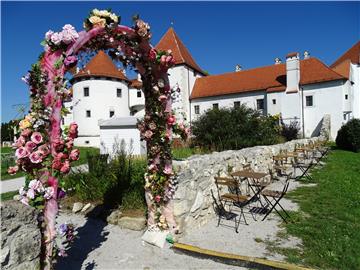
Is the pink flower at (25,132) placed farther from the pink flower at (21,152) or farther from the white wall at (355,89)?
the white wall at (355,89)

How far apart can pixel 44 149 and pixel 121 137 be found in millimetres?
→ 11608

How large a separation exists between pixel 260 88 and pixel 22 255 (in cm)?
2968

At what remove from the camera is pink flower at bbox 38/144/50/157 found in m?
2.88

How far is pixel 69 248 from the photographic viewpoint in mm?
4539

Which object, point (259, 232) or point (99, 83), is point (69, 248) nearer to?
point (259, 232)

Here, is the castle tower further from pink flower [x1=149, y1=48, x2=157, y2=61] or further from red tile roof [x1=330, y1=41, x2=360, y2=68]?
pink flower [x1=149, y1=48, x2=157, y2=61]

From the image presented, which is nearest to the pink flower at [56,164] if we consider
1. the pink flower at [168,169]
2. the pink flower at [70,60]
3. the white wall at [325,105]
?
A: the pink flower at [70,60]

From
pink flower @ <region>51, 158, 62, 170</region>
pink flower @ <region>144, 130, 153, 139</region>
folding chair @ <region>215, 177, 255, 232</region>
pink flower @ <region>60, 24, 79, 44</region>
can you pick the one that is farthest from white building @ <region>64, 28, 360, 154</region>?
pink flower @ <region>51, 158, 62, 170</region>

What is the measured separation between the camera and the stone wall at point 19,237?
2.55m

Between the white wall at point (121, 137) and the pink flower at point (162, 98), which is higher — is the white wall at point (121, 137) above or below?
below

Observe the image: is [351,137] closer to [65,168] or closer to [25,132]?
[65,168]

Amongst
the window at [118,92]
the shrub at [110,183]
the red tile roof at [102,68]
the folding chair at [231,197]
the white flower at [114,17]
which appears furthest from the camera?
the window at [118,92]

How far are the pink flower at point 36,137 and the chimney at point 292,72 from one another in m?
28.1

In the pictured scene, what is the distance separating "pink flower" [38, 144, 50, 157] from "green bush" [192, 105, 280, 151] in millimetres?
9813
